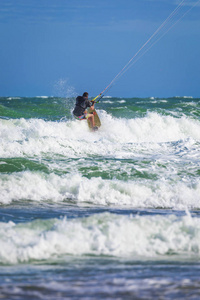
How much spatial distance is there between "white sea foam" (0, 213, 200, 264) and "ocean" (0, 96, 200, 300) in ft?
0.04

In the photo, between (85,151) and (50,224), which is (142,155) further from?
(50,224)

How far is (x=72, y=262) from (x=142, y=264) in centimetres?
78

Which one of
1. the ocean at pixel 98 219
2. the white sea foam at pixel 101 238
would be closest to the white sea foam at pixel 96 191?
the ocean at pixel 98 219

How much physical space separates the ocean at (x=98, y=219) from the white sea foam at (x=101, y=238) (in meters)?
0.01

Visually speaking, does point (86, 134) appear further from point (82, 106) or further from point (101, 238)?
point (101, 238)

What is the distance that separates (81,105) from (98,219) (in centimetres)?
1138

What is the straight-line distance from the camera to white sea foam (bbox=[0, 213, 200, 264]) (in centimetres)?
566

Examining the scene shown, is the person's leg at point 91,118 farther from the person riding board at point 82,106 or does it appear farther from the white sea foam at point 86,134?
the person riding board at point 82,106

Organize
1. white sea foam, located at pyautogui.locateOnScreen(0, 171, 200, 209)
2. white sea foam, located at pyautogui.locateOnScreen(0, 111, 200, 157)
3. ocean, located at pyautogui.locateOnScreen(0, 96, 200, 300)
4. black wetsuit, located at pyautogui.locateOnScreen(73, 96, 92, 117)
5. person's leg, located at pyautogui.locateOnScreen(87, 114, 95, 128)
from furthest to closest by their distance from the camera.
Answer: person's leg, located at pyautogui.locateOnScreen(87, 114, 95, 128), black wetsuit, located at pyautogui.locateOnScreen(73, 96, 92, 117), white sea foam, located at pyautogui.locateOnScreen(0, 111, 200, 157), white sea foam, located at pyautogui.locateOnScreen(0, 171, 200, 209), ocean, located at pyautogui.locateOnScreen(0, 96, 200, 300)

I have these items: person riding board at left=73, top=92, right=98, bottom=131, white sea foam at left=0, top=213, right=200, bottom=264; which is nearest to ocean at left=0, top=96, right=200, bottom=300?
white sea foam at left=0, top=213, right=200, bottom=264

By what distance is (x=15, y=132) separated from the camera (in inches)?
691

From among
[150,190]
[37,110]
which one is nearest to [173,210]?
[150,190]

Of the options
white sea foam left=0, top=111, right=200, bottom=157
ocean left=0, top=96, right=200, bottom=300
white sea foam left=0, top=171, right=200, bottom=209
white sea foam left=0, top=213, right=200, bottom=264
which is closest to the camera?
ocean left=0, top=96, right=200, bottom=300

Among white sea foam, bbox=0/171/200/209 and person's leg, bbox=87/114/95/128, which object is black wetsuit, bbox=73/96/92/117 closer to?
person's leg, bbox=87/114/95/128
